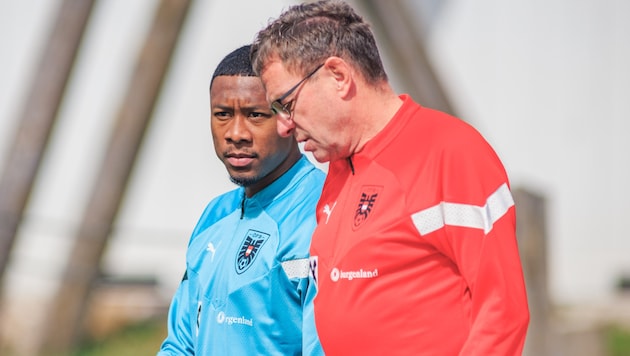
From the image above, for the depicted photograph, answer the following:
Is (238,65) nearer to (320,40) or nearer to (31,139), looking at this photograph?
(320,40)

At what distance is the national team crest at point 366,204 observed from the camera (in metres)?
2.64

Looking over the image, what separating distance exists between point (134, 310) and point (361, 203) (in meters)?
6.49

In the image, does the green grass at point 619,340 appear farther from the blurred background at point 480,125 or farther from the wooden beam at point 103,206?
the wooden beam at point 103,206

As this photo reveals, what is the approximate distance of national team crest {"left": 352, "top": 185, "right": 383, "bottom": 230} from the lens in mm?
2641

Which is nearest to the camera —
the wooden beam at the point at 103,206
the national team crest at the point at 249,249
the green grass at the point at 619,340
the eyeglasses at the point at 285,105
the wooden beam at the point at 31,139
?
the eyeglasses at the point at 285,105

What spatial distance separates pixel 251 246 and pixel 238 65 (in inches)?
20.2

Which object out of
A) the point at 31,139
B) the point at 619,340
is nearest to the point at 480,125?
the point at 619,340

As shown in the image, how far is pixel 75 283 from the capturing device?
6.97 meters

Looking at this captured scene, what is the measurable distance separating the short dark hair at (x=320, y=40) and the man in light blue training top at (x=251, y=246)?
316mm

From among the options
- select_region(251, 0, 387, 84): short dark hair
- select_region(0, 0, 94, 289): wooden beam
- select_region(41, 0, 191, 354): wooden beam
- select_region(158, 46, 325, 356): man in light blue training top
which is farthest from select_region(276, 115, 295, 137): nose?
select_region(41, 0, 191, 354): wooden beam

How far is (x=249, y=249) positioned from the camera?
3.11 m

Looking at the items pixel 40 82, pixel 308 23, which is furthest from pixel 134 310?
pixel 308 23

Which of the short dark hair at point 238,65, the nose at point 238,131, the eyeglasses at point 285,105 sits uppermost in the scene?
the short dark hair at point 238,65

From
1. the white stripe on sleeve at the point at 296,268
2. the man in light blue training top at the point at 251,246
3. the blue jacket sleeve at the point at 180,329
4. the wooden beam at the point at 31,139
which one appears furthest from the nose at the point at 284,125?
the wooden beam at the point at 31,139
